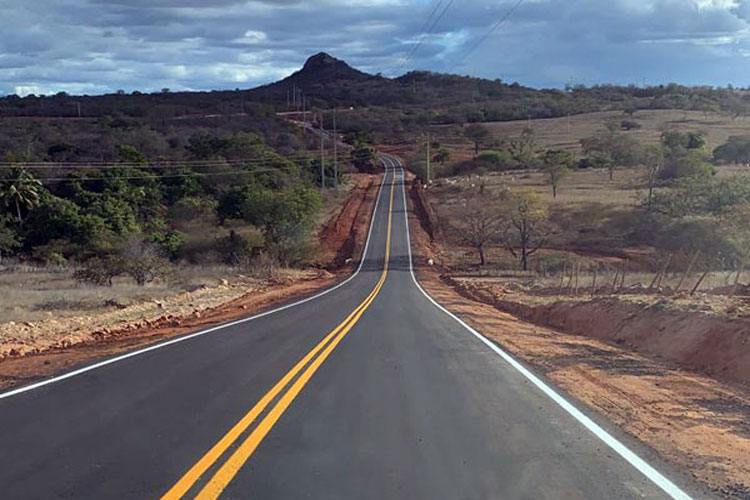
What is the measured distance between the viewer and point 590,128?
531 ft

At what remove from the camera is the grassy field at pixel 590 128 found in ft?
454

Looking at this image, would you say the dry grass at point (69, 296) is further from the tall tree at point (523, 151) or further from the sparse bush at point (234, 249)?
the tall tree at point (523, 151)

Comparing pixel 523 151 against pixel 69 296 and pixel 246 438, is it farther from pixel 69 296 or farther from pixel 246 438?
pixel 246 438

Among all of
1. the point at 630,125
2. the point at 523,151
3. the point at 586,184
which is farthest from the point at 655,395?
the point at 630,125

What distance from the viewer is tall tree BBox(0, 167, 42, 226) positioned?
7200cm

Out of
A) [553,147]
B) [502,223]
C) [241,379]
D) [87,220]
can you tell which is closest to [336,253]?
[502,223]

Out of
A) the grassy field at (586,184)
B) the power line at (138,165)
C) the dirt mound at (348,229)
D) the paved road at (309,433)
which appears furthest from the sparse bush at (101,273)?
the grassy field at (586,184)

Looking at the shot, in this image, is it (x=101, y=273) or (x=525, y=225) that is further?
(x=525, y=225)

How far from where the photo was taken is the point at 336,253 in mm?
66688

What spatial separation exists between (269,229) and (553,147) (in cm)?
8943

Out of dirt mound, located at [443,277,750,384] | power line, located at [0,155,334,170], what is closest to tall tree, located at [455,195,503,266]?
power line, located at [0,155,334,170]

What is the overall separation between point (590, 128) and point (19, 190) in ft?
396

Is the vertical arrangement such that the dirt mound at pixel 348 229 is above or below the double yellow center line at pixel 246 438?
below

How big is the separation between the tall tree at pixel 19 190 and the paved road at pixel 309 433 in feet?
218
